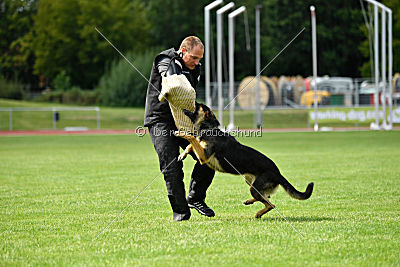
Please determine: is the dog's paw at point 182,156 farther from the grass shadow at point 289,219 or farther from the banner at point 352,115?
the banner at point 352,115

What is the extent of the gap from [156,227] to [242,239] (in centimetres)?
121

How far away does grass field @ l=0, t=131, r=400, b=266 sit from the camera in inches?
216

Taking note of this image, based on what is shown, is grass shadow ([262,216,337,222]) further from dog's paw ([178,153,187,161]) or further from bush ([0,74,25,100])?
bush ([0,74,25,100])

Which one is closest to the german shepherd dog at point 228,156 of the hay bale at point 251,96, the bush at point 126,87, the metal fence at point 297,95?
the metal fence at point 297,95

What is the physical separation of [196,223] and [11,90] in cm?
4944

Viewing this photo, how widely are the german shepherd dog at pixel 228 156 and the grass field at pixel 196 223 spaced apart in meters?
0.46

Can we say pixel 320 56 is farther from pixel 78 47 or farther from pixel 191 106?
pixel 191 106

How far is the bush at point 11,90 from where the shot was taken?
5309cm

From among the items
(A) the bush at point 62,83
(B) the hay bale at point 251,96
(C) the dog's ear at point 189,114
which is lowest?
(C) the dog's ear at point 189,114

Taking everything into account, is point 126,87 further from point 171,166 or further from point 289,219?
point 289,219

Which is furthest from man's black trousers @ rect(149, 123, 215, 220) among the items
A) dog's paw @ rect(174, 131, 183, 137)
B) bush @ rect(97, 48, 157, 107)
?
bush @ rect(97, 48, 157, 107)

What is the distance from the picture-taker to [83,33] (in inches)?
2378

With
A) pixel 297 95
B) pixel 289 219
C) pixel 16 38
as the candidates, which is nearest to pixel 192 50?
pixel 289 219

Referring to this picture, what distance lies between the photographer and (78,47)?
62.9 meters
